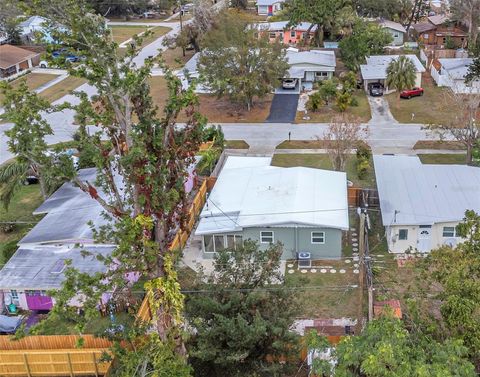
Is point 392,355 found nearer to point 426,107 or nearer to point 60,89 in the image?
point 426,107

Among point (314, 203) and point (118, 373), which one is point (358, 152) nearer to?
point (314, 203)

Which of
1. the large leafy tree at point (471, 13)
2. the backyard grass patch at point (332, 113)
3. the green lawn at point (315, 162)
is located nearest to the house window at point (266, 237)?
the green lawn at point (315, 162)

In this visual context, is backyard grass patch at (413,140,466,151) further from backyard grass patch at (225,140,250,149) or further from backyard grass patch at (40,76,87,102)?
backyard grass patch at (40,76,87,102)

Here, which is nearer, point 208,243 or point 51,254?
point 51,254

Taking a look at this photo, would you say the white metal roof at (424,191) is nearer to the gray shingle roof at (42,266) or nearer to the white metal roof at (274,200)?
the white metal roof at (274,200)

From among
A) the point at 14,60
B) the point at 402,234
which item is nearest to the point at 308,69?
the point at 402,234

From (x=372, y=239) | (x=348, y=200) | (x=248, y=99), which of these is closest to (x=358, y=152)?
(x=348, y=200)

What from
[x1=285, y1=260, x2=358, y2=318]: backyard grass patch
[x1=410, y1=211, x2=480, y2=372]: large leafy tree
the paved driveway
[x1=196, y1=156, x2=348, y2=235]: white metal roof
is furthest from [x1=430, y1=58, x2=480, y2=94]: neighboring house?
[x1=410, y1=211, x2=480, y2=372]: large leafy tree
